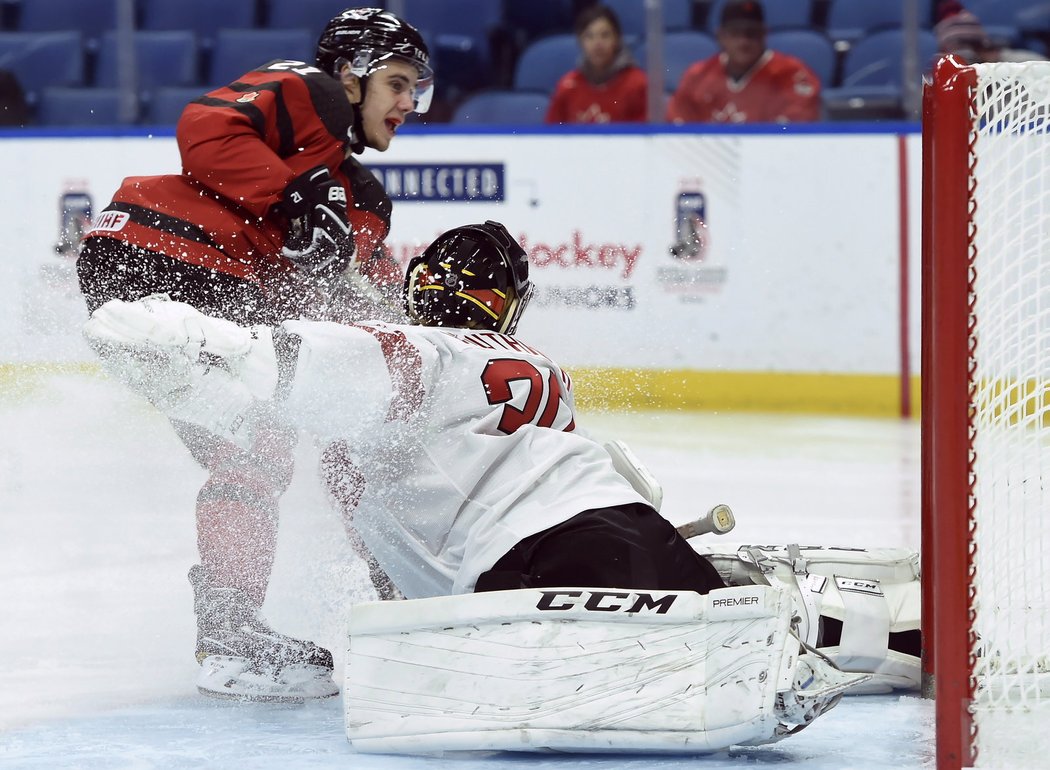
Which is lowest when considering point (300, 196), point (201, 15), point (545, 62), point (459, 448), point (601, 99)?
point (459, 448)

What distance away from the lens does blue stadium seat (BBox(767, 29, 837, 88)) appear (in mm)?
6172

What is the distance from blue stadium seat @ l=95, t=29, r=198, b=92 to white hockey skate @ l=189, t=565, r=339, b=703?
13.6 feet

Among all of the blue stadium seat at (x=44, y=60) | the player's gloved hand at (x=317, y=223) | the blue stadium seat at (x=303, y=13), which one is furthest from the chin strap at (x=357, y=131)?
the blue stadium seat at (x=44, y=60)

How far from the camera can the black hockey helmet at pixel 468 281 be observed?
2.33m

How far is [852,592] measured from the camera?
250cm

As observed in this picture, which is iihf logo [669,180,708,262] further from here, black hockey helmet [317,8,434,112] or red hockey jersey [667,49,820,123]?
black hockey helmet [317,8,434,112]

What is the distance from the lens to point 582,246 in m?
6.12

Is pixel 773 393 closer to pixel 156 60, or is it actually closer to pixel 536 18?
pixel 536 18

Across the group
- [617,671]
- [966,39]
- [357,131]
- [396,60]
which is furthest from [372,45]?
[966,39]

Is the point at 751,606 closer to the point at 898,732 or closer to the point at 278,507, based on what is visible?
the point at 898,732

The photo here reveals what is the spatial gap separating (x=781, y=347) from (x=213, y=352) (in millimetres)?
4421

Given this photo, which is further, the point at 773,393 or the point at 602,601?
the point at 773,393

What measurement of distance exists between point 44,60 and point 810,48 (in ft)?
10.1

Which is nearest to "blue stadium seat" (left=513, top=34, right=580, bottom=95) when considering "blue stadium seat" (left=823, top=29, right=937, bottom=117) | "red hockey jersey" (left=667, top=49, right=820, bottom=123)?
"red hockey jersey" (left=667, top=49, right=820, bottom=123)
